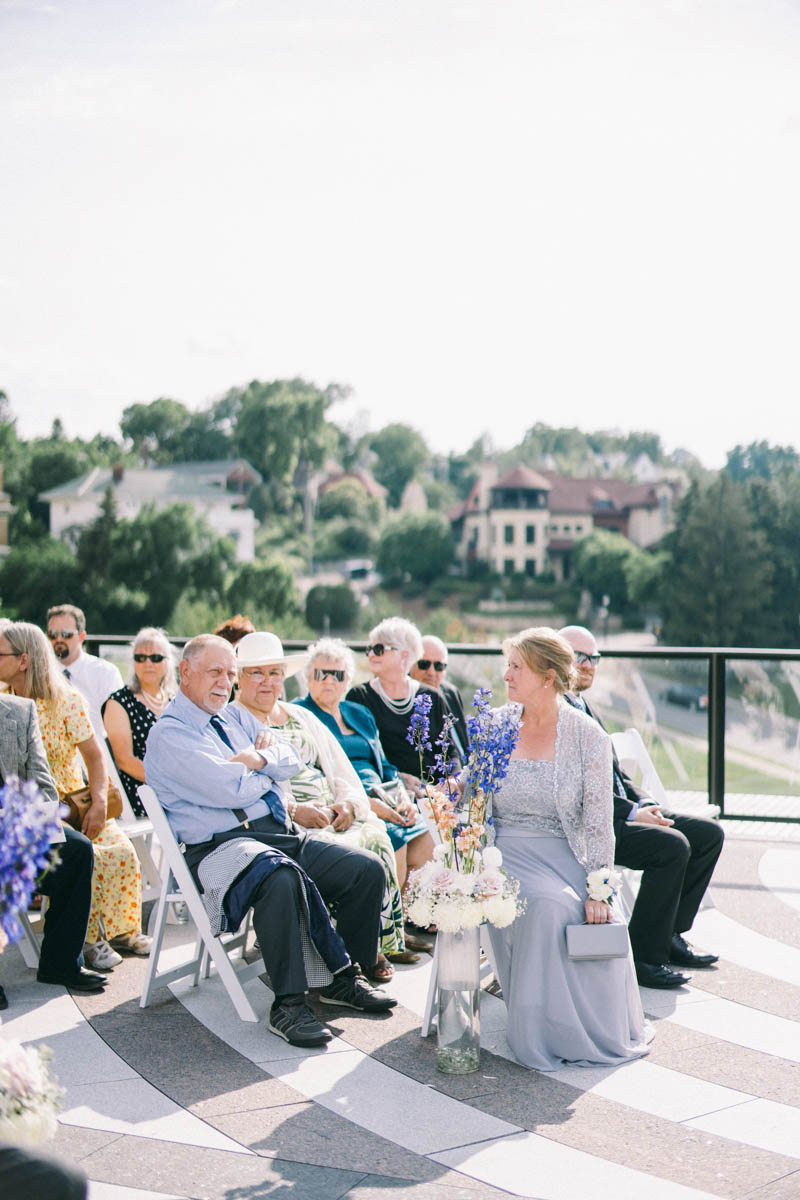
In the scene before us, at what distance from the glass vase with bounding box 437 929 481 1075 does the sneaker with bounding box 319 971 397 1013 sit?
1.79ft

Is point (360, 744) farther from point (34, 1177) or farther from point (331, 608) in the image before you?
point (331, 608)

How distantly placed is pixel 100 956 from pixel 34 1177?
9.60ft

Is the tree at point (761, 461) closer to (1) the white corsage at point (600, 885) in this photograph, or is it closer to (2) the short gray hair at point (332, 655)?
(2) the short gray hair at point (332, 655)

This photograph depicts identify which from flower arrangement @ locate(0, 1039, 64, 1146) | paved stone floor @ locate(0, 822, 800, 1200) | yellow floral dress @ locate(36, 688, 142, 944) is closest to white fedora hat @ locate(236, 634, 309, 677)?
yellow floral dress @ locate(36, 688, 142, 944)

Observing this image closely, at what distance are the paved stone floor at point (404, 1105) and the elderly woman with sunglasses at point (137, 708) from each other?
992 millimetres

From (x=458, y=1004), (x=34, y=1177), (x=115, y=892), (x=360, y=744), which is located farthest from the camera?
(x=360, y=744)

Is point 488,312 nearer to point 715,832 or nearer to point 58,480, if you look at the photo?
point 58,480

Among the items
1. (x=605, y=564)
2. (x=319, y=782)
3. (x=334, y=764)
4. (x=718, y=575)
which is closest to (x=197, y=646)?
(x=319, y=782)

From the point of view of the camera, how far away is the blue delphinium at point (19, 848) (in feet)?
7.51

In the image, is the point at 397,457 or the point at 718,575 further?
the point at 397,457

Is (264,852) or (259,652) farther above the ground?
(259,652)

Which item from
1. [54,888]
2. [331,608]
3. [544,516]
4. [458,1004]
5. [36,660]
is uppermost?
[544,516]

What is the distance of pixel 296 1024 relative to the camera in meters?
4.33

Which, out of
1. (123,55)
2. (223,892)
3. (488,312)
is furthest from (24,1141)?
(488,312)
